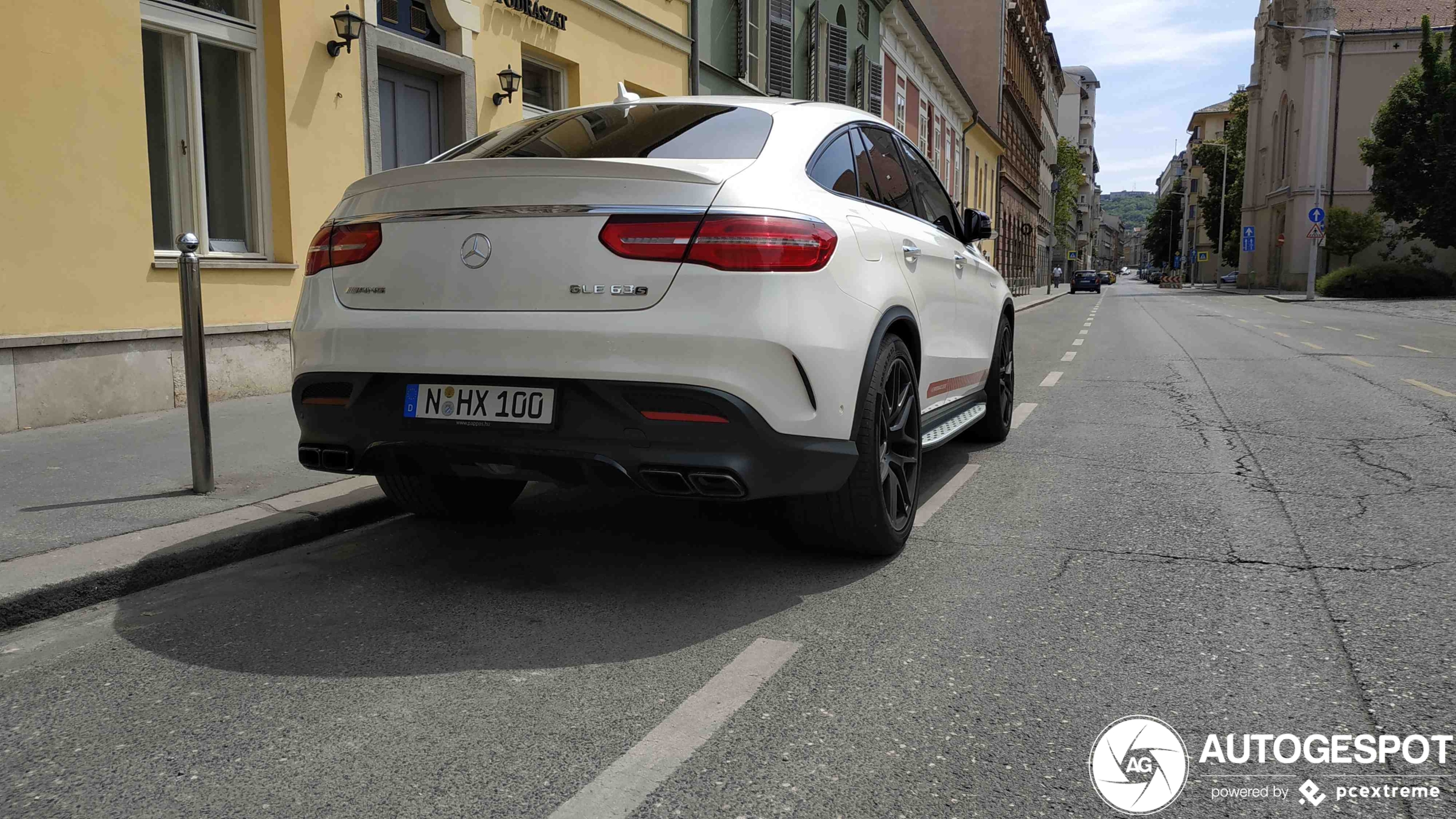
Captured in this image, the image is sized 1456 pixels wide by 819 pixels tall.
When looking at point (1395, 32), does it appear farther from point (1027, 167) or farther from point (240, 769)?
point (240, 769)

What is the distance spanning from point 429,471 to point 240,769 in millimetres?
1337

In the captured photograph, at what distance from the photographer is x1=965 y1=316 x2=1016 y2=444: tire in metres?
6.81

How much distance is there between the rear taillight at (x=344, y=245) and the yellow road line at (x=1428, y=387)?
30.1 feet

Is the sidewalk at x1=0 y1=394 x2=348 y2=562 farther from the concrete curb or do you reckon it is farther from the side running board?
the side running board

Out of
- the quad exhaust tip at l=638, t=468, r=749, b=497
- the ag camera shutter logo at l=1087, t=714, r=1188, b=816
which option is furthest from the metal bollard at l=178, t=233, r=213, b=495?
the ag camera shutter logo at l=1087, t=714, r=1188, b=816

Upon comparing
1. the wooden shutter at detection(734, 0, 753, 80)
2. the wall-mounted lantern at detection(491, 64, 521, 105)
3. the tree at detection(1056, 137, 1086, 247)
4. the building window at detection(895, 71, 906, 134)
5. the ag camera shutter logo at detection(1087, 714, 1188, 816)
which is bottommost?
the ag camera shutter logo at detection(1087, 714, 1188, 816)

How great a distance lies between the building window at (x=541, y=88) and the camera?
12.8 m

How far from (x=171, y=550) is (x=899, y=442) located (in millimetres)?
2709

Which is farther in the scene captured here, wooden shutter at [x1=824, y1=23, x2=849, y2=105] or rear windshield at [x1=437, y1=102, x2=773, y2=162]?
wooden shutter at [x1=824, y1=23, x2=849, y2=105]

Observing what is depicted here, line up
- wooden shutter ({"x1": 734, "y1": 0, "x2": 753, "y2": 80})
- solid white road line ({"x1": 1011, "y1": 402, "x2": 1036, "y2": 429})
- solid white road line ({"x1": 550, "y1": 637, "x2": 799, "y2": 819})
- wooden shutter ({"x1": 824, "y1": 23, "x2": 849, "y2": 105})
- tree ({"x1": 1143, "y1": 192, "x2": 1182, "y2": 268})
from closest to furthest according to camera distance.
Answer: solid white road line ({"x1": 550, "y1": 637, "x2": 799, "y2": 819}) → solid white road line ({"x1": 1011, "y1": 402, "x2": 1036, "y2": 429}) → wooden shutter ({"x1": 734, "y1": 0, "x2": 753, "y2": 80}) → wooden shutter ({"x1": 824, "y1": 23, "x2": 849, "y2": 105}) → tree ({"x1": 1143, "y1": 192, "x2": 1182, "y2": 268})

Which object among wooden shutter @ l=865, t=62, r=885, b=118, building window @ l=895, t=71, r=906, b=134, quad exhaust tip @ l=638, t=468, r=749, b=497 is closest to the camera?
quad exhaust tip @ l=638, t=468, r=749, b=497

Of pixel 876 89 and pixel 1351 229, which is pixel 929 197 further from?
pixel 1351 229

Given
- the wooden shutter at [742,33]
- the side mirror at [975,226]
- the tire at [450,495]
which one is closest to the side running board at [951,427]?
the side mirror at [975,226]

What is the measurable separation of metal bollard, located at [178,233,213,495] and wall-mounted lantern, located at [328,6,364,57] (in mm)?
4862
